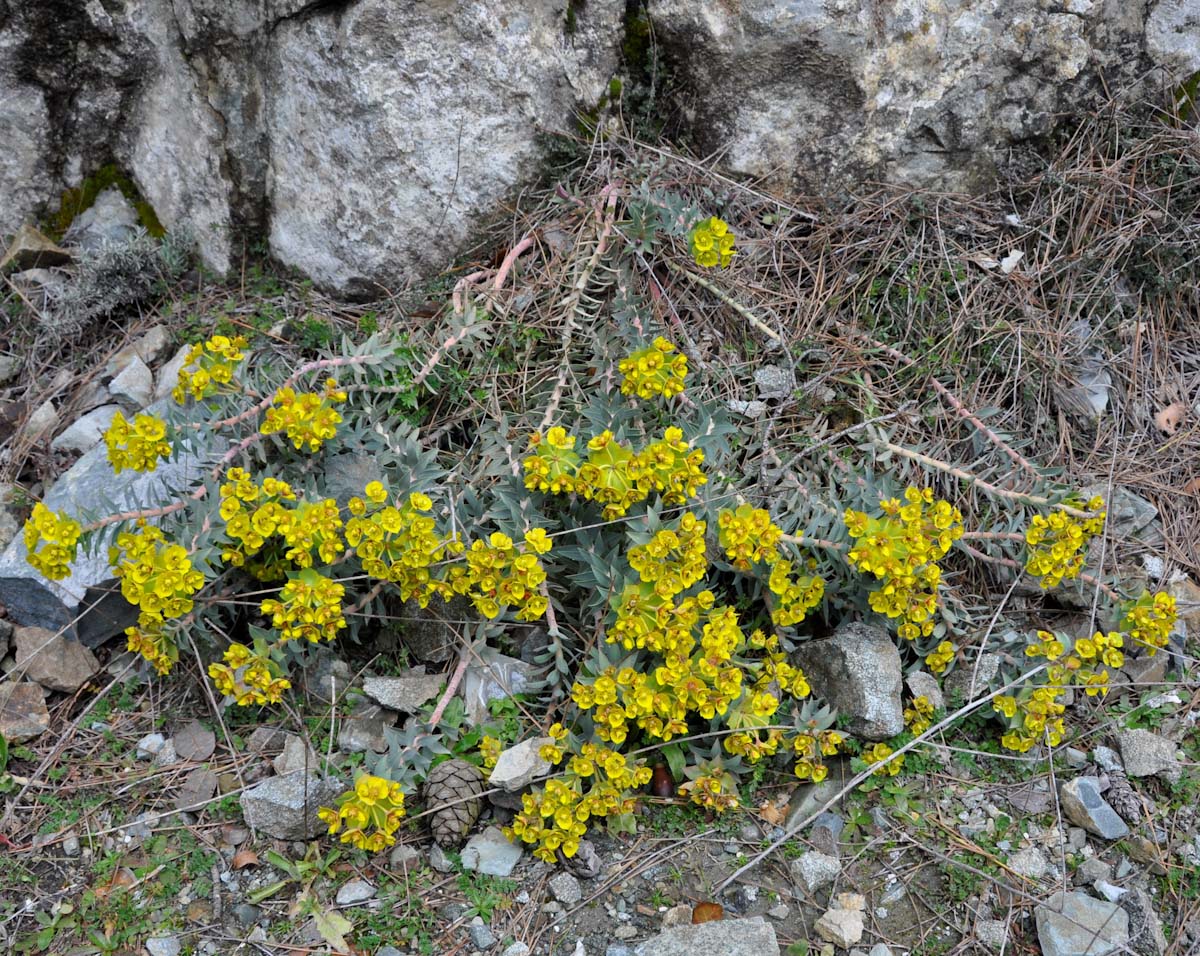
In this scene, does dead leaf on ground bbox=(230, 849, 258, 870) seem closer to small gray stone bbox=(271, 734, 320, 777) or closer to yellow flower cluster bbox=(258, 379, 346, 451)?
small gray stone bbox=(271, 734, 320, 777)

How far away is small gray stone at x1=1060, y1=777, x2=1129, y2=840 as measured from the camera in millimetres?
2486

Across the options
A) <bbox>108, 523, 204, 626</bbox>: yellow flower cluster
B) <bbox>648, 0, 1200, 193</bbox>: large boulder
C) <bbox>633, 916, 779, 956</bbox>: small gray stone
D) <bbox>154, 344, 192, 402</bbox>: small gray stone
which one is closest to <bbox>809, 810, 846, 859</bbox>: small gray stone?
<bbox>633, 916, 779, 956</bbox>: small gray stone

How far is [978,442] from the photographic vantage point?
10.5ft

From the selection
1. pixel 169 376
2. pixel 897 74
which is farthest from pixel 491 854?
pixel 897 74

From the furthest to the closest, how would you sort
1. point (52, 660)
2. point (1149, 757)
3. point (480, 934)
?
point (52, 660) < point (1149, 757) < point (480, 934)

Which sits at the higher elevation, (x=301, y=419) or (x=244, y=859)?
(x=301, y=419)

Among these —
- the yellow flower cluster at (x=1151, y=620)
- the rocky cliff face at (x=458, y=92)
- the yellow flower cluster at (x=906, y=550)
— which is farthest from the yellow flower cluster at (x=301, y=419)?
the yellow flower cluster at (x=1151, y=620)

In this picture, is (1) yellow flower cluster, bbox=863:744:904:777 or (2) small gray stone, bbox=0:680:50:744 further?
(2) small gray stone, bbox=0:680:50:744

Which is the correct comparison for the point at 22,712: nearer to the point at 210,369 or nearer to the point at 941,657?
the point at 210,369

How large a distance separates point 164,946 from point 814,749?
1.59 m

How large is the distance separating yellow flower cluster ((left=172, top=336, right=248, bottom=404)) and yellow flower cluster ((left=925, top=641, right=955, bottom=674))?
2045 mm

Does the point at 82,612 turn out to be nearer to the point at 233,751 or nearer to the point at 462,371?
the point at 233,751

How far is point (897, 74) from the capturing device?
343cm

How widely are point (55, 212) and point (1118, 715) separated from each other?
12.9ft
